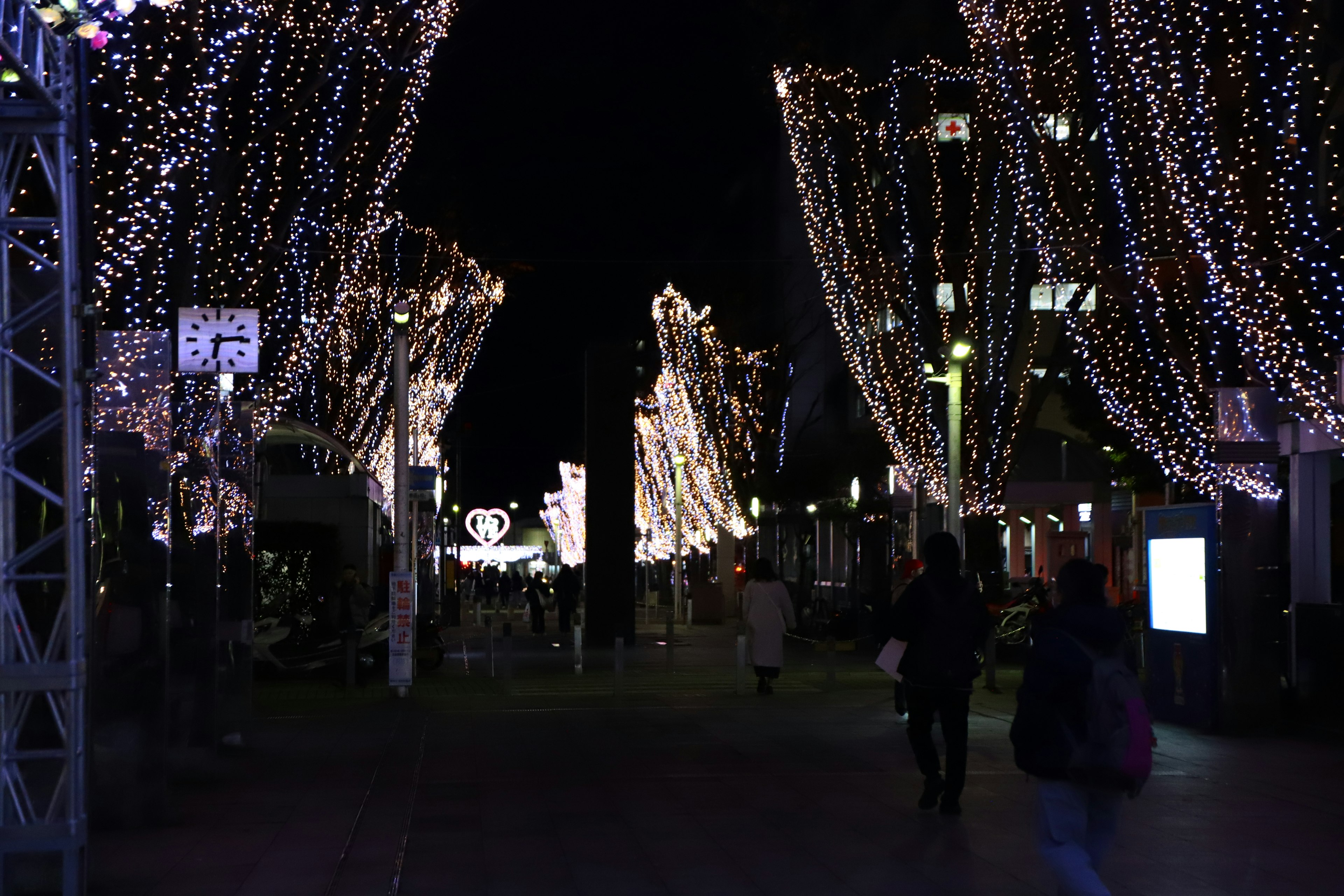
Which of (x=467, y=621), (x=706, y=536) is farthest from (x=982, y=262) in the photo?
(x=467, y=621)

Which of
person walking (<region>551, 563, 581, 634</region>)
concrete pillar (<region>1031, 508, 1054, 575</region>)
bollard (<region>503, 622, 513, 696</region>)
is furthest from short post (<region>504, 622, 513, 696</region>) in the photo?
concrete pillar (<region>1031, 508, 1054, 575</region>)

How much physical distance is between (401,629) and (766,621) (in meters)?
4.94

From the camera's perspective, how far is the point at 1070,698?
22.0 ft

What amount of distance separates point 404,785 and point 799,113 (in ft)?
59.1

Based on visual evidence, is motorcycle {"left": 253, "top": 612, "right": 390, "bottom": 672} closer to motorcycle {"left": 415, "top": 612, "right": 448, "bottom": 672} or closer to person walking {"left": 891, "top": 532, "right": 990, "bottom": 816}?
motorcycle {"left": 415, "top": 612, "right": 448, "bottom": 672}

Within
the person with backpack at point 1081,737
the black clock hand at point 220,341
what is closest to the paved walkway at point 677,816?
the person with backpack at point 1081,737

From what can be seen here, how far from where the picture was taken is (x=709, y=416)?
46.2 m

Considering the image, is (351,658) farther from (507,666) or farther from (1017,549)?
(1017,549)

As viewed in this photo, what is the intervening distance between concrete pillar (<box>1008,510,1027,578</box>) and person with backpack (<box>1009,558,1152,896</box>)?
143ft

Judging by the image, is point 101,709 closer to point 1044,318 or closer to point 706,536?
point 1044,318

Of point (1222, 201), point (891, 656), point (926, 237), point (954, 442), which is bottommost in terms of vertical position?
point (891, 656)

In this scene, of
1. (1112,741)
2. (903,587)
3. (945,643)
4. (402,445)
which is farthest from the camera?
(402,445)

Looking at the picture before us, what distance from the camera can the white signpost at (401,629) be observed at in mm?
21703

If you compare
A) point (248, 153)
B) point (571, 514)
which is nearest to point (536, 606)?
point (248, 153)
